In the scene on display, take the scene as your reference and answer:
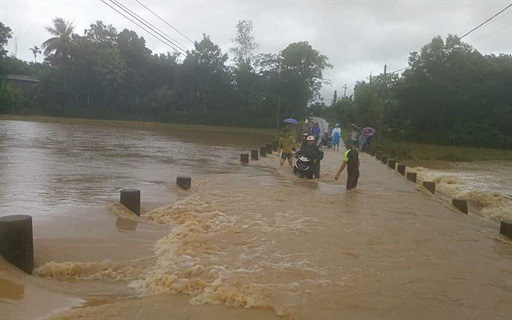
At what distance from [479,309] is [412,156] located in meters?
28.4

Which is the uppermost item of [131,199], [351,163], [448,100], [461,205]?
[448,100]

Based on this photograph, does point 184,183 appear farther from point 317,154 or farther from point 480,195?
point 480,195

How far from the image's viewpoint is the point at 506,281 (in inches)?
254

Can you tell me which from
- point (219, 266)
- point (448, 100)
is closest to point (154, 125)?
point (448, 100)

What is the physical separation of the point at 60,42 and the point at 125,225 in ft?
192

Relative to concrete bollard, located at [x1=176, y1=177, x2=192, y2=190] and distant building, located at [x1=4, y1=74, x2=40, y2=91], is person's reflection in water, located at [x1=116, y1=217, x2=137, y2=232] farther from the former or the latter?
distant building, located at [x1=4, y1=74, x2=40, y2=91]

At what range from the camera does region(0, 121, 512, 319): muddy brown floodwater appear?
5.02 m

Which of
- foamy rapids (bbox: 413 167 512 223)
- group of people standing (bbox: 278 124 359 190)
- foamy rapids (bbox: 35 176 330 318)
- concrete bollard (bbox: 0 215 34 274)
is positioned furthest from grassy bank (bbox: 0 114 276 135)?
concrete bollard (bbox: 0 215 34 274)

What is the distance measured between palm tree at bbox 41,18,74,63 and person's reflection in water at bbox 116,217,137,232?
57625mm

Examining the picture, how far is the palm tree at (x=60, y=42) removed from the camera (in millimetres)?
59094

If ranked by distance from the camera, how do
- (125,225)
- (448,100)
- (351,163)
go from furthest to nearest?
(448,100) → (351,163) → (125,225)

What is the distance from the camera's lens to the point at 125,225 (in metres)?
7.91

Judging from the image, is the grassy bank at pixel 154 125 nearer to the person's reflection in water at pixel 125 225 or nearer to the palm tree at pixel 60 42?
the palm tree at pixel 60 42

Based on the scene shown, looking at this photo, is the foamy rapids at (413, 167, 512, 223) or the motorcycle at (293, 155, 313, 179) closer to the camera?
the foamy rapids at (413, 167, 512, 223)
